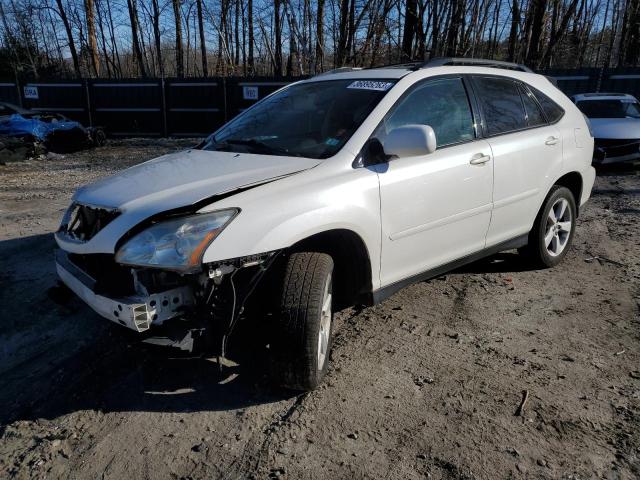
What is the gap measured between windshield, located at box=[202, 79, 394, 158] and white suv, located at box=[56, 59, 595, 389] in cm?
1

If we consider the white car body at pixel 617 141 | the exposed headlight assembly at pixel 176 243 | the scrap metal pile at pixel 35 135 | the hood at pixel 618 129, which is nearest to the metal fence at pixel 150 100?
the scrap metal pile at pixel 35 135

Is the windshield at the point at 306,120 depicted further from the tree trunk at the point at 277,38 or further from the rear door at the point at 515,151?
the tree trunk at the point at 277,38

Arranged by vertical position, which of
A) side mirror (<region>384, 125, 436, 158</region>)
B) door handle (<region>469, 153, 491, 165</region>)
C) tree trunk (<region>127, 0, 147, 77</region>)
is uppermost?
tree trunk (<region>127, 0, 147, 77</region>)

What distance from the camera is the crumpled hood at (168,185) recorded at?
2.48 metres

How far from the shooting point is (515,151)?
386 centimetres

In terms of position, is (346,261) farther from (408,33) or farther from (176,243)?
(408,33)

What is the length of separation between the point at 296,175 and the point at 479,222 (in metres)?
1.59

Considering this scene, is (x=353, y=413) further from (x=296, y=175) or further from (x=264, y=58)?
(x=264, y=58)

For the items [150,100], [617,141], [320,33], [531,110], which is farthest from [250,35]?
[531,110]

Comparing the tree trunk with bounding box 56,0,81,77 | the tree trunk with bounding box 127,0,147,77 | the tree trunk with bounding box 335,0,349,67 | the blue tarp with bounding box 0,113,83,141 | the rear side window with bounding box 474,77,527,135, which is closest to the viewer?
the rear side window with bounding box 474,77,527,135

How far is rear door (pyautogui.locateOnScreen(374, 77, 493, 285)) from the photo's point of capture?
3078mm

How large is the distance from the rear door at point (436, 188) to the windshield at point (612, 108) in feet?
27.0

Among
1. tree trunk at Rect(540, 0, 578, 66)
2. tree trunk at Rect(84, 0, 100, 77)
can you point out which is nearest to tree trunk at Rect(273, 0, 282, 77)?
tree trunk at Rect(84, 0, 100, 77)

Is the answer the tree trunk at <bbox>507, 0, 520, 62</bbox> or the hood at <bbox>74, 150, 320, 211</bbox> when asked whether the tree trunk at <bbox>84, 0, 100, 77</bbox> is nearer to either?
the tree trunk at <bbox>507, 0, 520, 62</bbox>
